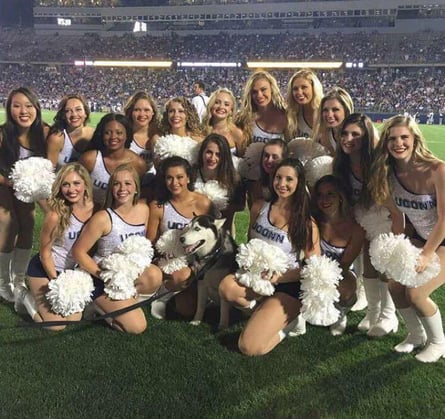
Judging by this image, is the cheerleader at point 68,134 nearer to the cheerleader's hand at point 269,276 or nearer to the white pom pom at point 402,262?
the cheerleader's hand at point 269,276

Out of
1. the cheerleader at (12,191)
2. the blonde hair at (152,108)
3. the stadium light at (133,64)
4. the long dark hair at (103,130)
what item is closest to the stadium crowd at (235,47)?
the stadium light at (133,64)

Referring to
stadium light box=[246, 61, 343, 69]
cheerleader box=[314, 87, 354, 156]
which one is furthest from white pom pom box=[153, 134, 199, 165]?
stadium light box=[246, 61, 343, 69]

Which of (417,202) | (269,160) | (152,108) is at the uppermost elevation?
(152,108)

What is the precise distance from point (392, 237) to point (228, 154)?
129cm

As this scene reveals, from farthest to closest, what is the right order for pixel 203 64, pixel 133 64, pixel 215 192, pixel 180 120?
pixel 133 64
pixel 203 64
pixel 180 120
pixel 215 192

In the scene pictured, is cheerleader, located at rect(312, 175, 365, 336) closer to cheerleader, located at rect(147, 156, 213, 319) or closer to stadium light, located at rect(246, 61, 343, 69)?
cheerleader, located at rect(147, 156, 213, 319)

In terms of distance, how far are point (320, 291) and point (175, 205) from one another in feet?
3.83

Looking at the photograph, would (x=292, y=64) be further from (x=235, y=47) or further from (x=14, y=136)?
(x=14, y=136)

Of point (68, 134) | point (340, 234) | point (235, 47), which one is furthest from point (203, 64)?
point (340, 234)

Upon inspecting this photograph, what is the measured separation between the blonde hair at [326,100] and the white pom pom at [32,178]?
199 cm

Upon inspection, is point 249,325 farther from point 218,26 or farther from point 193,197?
point 218,26

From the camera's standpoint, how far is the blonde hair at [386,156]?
2.95 m

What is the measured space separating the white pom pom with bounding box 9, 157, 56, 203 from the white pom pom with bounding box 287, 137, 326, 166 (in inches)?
70.2

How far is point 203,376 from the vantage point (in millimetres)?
2777
